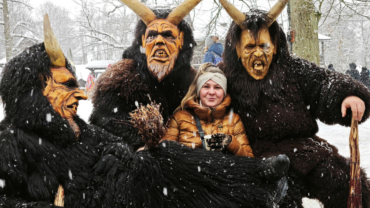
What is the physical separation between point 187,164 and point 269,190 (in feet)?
1.87

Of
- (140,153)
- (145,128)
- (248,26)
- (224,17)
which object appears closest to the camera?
(145,128)

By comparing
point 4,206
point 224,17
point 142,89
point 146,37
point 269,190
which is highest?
point 224,17

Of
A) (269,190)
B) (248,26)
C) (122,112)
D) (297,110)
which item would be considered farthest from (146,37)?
(269,190)

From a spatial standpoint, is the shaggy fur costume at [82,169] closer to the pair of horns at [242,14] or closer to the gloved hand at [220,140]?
the gloved hand at [220,140]

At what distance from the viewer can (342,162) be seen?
2465 mm

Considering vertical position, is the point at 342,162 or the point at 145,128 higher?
the point at 145,128

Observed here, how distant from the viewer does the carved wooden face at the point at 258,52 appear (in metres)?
2.64

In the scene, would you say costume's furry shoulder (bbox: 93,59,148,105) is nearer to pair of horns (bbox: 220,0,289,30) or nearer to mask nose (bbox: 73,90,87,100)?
mask nose (bbox: 73,90,87,100)

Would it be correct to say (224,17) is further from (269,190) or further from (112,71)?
(269,190)

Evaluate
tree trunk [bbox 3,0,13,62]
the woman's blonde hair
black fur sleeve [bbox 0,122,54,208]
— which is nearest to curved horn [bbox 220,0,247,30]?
the woman's blonde hair

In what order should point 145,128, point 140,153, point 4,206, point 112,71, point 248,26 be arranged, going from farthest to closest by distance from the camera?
point 112,71
point 248,26
point 140,153
point 145,128
point 4,206

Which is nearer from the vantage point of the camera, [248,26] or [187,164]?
[187,164]

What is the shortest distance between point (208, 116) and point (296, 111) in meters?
0.70

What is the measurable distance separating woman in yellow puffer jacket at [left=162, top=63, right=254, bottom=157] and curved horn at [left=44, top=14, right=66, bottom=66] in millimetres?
1029
